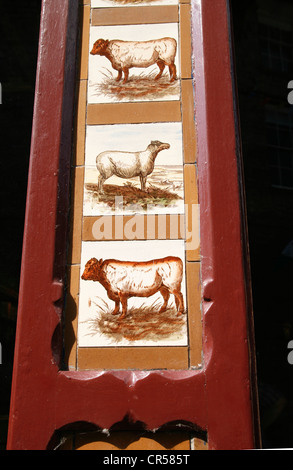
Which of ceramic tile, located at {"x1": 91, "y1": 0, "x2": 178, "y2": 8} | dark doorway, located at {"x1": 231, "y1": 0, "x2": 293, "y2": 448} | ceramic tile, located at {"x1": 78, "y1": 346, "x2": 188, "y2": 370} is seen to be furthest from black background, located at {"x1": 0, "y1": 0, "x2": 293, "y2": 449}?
ceramic tile, located at {"x1": 91, "y1": 0, "x2": 178, "y2": 8}

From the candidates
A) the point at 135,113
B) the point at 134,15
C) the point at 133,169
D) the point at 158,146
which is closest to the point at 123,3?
the point at 134,15

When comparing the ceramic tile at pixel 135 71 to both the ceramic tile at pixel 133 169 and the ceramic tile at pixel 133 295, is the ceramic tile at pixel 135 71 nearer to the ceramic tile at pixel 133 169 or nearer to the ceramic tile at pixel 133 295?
the ceramic tile at pixel 133 169

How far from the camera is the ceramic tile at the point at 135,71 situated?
293 cm

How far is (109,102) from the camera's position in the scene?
9.58 feet

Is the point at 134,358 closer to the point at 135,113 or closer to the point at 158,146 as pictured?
the point at 158,146

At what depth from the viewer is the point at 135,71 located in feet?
9.90

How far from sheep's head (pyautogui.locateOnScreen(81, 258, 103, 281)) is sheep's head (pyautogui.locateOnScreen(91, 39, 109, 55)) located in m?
1.35

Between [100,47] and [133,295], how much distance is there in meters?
1.57

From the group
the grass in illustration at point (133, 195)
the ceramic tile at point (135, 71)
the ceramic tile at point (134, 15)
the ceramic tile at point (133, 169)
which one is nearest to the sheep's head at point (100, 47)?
the ceramic tile at point (135, 71)

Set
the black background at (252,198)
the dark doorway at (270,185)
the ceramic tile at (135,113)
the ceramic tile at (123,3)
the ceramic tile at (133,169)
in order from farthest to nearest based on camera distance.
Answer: the dark doorway at (270,185) → the black background at (252,198) → the ceramic tile at (123,3) → the ceramic tile at (135,113) → the ceramic tile at (133,169)

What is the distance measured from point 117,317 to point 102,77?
1.47m

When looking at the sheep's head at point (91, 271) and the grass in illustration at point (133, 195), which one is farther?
the grass in illustration at point (133, 195)
